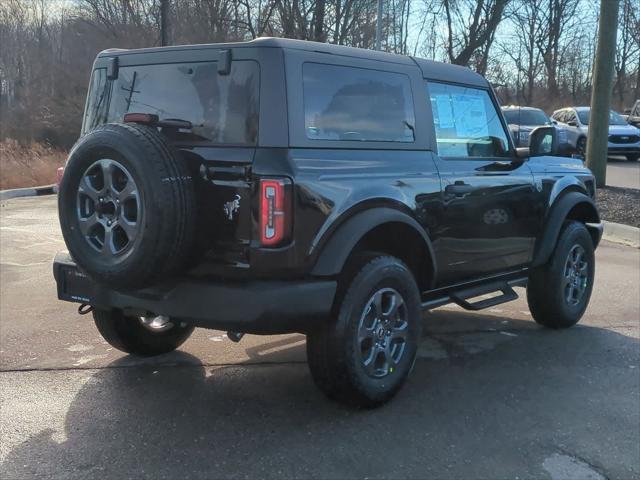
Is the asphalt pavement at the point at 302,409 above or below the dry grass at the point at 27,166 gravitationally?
below

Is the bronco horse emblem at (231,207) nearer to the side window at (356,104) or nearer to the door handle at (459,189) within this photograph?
the side window at (356,104)

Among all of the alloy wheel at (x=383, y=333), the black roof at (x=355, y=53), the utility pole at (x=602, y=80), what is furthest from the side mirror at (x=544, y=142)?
the utility pole at (x=602, y=80)

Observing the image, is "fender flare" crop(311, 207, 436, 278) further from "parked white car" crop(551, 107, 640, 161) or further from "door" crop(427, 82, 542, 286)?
"parked white car" crop(551, 107, 640, 161)

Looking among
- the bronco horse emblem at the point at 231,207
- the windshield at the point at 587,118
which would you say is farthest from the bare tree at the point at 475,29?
the bronco horse emblem at the point at 231,207

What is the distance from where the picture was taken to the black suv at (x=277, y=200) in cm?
331

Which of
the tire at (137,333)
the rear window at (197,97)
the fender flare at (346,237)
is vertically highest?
the rear window at (197,97)

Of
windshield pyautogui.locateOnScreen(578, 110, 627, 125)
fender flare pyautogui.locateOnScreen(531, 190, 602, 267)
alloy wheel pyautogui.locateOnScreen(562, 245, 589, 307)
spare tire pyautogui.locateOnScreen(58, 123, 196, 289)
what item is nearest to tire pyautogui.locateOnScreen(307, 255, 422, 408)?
spare tire pyautogui.locateOnScreen(58, 123, 196, 289)

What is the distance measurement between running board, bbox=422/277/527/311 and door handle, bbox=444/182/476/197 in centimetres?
70

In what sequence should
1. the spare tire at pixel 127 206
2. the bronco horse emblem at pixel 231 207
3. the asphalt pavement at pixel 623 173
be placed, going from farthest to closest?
the asphalt pavement at pixel 623 173
the bronco horse emblem at pixel 231 207
the spare tire at pixel 127 206

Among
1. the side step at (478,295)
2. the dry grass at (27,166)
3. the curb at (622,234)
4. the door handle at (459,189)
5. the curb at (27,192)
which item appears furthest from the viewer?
the dry grass at (27,166)

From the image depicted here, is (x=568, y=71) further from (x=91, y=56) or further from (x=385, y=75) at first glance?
(x=385, y=75)

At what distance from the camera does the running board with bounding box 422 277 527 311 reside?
14.8ft

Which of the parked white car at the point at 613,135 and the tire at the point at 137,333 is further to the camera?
the parked white car at the point at 613,135

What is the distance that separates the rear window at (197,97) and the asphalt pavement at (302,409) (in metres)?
1.56
